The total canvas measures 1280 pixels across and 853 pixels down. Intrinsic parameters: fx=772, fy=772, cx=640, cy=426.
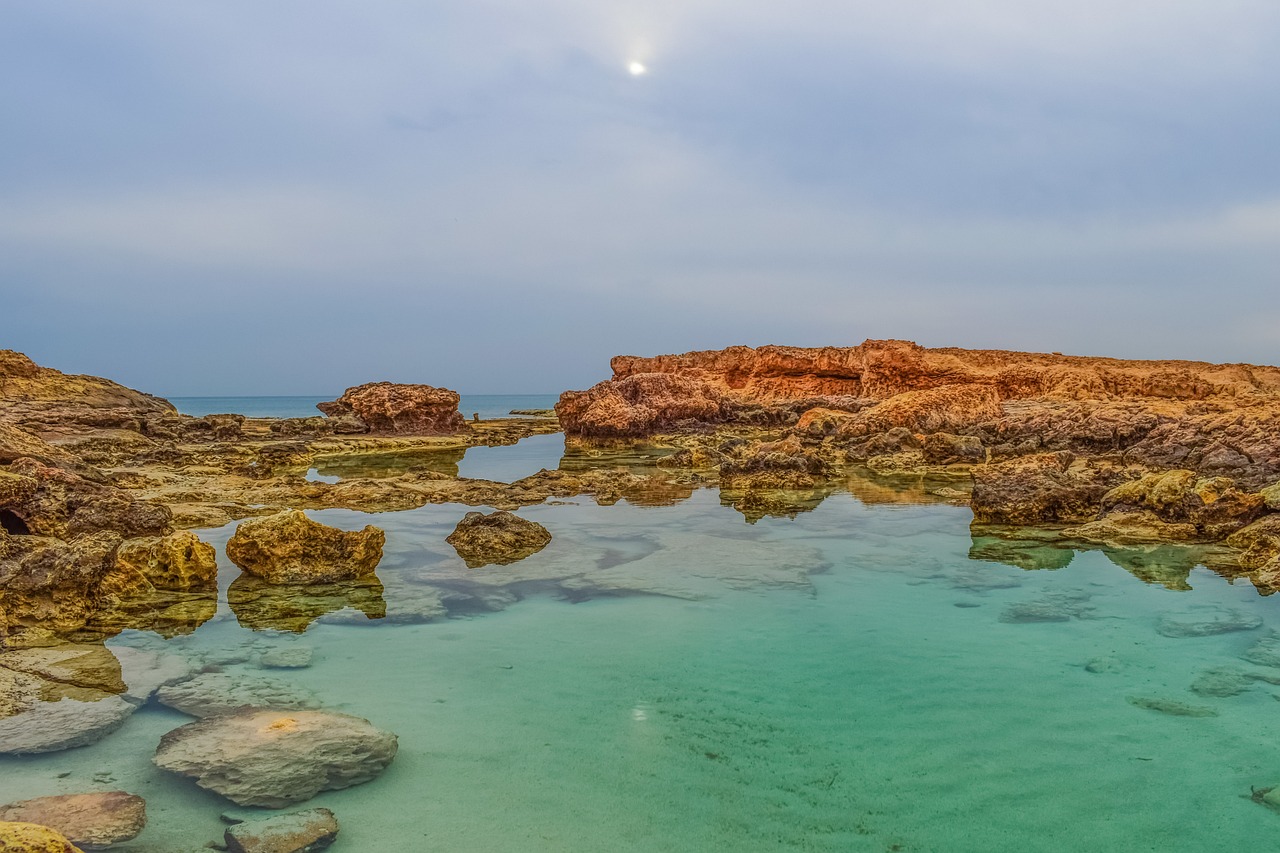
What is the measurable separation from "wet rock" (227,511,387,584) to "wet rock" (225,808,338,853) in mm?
4593

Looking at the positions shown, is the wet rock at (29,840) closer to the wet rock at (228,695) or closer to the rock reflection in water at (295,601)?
the wet rock at (228,695)

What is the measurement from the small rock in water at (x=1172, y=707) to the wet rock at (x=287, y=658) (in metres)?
5.57

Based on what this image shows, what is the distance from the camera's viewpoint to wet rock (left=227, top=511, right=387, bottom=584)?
7.75m

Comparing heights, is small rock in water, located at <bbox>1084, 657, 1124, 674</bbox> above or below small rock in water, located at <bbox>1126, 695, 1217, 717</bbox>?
below

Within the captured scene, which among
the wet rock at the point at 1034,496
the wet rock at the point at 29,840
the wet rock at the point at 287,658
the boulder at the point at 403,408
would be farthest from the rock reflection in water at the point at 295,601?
the boulder at the point at 403,408

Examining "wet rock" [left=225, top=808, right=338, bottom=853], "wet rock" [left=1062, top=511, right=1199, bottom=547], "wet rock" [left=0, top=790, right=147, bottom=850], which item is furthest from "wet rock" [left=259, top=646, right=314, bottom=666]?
"wet rock" [left=1062, top=511, right=1199, bottom=547]

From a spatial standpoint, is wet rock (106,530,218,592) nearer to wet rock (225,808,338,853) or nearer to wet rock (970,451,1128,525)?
wet rock (225,808,338,853)

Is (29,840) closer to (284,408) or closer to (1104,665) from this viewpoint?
(1104,665)

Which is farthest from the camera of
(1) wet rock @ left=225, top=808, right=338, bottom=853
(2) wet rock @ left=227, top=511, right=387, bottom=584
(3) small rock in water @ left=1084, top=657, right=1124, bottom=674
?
(2) wet rock @ left=227, top=511, right=387, bottom=584

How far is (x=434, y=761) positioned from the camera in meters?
4.16

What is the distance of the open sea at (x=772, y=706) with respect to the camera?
3559 mm

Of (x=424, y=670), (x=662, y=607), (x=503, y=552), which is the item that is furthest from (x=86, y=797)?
(x=503, y=552)

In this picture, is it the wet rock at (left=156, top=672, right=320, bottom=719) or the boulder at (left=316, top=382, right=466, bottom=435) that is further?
the boulder at (left=316, top=382, right=466, bottom=435)

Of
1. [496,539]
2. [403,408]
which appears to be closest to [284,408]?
[403,408]
